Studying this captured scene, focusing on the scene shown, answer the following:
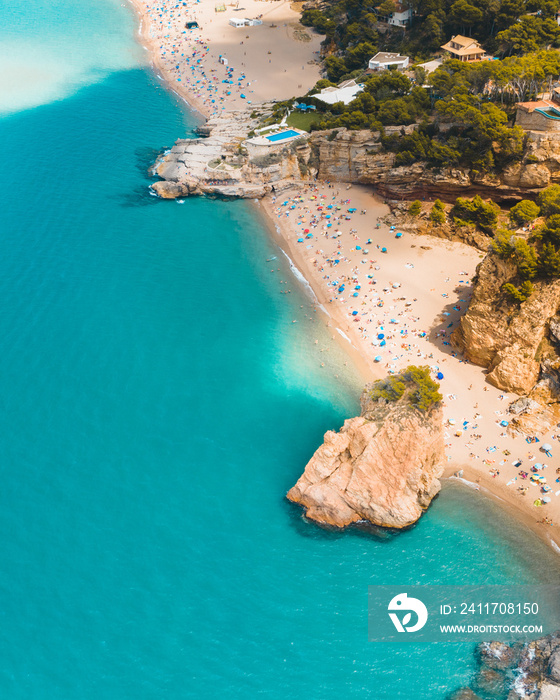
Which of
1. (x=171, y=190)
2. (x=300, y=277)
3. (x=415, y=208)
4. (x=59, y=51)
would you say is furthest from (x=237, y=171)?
(x=59, y=51)

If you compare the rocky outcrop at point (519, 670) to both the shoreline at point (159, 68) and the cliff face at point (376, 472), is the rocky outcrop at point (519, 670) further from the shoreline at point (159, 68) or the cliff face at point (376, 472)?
the shoreline at point (159, 68)

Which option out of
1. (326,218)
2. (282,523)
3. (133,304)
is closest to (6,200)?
(133,304)

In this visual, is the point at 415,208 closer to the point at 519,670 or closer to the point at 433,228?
the point at 433,228

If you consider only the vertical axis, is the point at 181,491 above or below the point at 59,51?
below

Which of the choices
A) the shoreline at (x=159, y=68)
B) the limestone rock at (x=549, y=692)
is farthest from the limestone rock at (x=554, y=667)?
the shoreline at (x=159, y=68)

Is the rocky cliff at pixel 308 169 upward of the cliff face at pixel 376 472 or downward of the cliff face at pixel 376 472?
upward

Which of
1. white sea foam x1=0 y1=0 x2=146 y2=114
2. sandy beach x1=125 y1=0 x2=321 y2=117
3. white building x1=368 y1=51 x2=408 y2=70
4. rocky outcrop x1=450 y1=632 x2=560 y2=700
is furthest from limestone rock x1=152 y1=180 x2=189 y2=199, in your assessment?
rocky outcrop x1=450 y1=632 x2=560 y2=700
